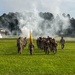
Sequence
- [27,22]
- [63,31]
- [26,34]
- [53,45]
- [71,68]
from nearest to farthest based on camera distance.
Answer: [71,68] → [53,45] → [26,34] → [27,22] → [63,31]

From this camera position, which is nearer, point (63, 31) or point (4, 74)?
point (4, 74)

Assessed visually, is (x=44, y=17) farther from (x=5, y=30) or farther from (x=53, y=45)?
→ (x=53, y=45)

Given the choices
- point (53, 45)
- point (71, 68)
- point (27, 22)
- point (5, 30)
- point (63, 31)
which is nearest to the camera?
point (71, 68)

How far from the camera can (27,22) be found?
132 m

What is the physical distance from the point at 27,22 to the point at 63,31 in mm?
20236

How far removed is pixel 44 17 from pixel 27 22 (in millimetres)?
28176

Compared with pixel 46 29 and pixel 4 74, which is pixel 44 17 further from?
pixel 4 74

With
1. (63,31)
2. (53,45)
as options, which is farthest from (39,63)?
(63,31)

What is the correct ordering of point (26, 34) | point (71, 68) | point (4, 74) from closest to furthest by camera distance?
1. point (4, 74)
2. point (71, 68)
3. point (26, 34)

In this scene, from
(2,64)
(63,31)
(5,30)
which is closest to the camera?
(2,64)

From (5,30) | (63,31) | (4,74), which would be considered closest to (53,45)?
(4,74)

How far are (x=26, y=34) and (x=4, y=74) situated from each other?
89.8 metres

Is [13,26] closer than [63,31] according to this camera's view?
No

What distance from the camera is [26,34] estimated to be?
11369 centimetres
